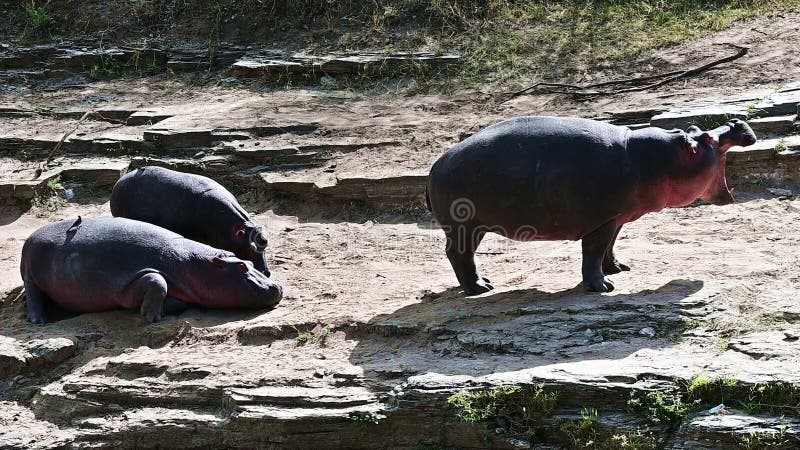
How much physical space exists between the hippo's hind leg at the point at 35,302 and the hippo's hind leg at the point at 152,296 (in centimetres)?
92

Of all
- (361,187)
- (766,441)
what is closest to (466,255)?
(766,441)

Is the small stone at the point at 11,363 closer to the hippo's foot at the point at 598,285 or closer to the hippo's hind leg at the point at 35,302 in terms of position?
the hippo's hind leg at the point at 35,302

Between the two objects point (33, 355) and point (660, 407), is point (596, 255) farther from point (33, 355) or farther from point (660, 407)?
point (33, 355)

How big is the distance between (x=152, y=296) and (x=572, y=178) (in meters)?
3.32

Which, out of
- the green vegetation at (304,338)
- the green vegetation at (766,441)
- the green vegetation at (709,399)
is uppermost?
the green vegetation at (709,399)

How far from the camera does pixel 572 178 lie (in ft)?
22.9

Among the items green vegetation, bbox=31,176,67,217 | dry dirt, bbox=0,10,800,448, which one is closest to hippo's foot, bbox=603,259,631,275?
dry dirt, bbox=0,10,800,448

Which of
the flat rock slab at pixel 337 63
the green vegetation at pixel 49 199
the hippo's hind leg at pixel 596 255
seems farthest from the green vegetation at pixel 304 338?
the flat rock slab at pixel 337 63

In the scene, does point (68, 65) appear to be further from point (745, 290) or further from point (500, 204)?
point (745, 290)

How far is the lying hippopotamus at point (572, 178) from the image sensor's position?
23.0 ft

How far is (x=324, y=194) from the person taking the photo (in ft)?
35.0

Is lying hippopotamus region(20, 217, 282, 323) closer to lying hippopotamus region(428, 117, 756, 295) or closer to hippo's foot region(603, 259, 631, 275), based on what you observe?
lying hippopotamus region(428, 117, 756, 295)

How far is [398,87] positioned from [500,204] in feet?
20.0

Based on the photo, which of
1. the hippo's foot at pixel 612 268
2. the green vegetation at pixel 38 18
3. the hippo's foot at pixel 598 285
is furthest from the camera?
the green vegetation at pixel 38 18
